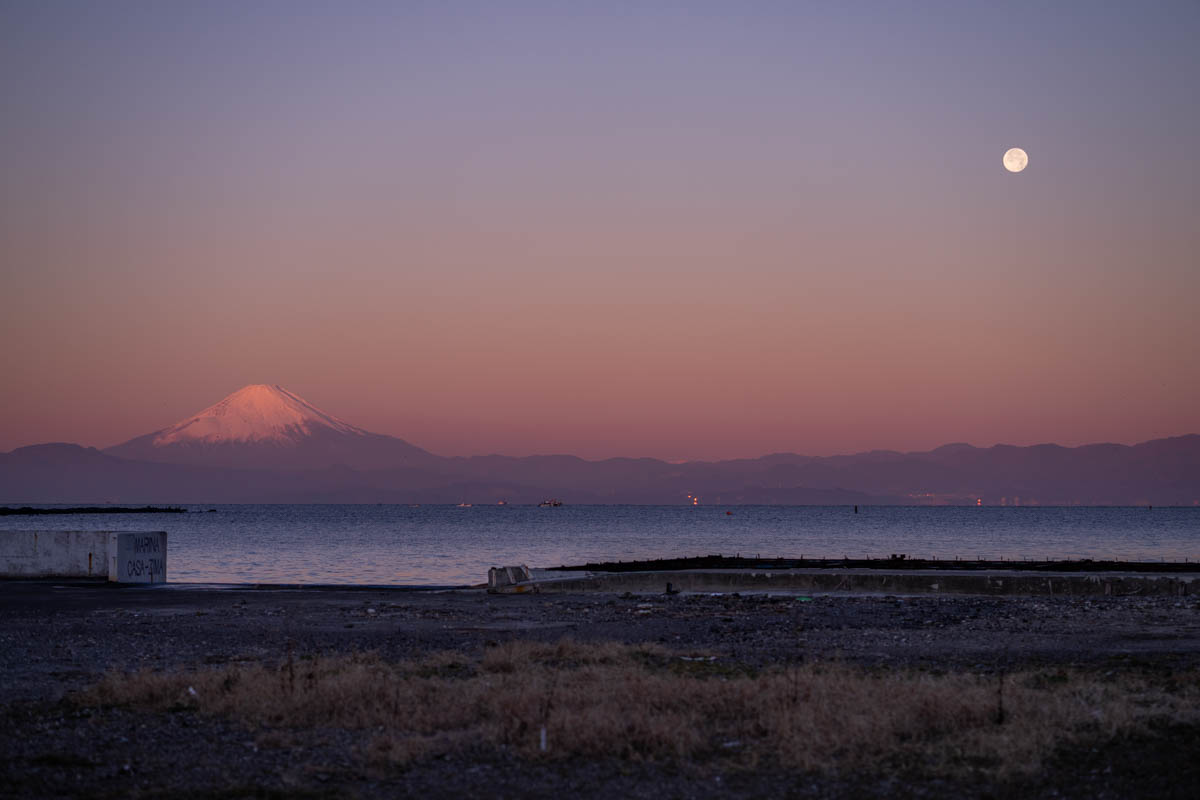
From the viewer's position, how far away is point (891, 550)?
8244 cm

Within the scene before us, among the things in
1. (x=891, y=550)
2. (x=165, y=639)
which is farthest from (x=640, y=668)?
(x=891, y=550)

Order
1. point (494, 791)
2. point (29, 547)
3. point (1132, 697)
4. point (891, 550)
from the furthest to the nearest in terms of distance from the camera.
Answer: point (891, 550)
point (29, 547)
point (1132, 697)
point (494, 791)

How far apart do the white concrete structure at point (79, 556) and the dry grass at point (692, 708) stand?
20.1 m

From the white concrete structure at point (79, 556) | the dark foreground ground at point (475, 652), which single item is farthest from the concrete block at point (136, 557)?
the dark foreground ground at point (475, 652)

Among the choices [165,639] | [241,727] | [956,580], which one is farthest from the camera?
[956,580]

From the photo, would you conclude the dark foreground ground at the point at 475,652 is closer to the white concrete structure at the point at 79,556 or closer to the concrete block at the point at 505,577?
the concrete block at the point at 505,577

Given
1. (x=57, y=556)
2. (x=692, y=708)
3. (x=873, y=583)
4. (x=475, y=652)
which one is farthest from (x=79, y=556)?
(x=692, y=708)

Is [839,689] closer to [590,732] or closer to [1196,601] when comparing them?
[590,732]

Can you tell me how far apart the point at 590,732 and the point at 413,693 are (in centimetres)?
307

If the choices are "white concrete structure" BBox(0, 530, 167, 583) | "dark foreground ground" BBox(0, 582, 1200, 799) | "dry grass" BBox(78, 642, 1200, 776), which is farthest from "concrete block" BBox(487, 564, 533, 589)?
"dry grass" BBox(78, 642, 1200, 776)

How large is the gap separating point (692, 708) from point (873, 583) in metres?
20.8

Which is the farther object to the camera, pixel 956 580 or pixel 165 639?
pixel 956 580

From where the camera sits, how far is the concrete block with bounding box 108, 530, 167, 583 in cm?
3269

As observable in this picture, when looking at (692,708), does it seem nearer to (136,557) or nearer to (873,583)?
(873,583)
